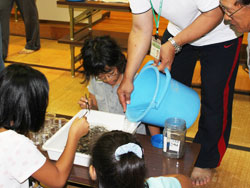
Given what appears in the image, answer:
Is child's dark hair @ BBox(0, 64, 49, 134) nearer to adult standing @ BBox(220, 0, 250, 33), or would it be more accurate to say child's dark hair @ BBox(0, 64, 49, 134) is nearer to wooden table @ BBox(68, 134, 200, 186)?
wooden table @ BBox(68, 134, 200, 186)

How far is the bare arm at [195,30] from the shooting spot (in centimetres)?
150

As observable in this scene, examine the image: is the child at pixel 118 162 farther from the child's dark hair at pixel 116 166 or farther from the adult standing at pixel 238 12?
the adult standing at pixel 238 12

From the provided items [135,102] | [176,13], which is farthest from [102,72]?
[176,13]

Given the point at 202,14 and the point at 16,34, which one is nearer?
the point at 202,14

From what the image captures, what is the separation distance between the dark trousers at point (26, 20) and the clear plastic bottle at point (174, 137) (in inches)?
106

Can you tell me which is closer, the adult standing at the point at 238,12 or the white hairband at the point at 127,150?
the white hairband at the point at 127,150

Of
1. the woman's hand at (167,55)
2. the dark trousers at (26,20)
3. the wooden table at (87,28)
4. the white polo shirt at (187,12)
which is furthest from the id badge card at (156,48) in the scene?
the dark trousers at (26,20)

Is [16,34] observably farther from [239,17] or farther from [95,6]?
[239,17]

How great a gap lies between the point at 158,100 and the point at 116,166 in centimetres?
43

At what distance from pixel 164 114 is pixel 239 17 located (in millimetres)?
481

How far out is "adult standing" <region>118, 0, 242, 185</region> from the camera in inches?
60.3

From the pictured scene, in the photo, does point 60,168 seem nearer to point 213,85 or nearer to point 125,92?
point 125,92

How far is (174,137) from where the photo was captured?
138cm

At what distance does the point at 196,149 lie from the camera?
144 cm
